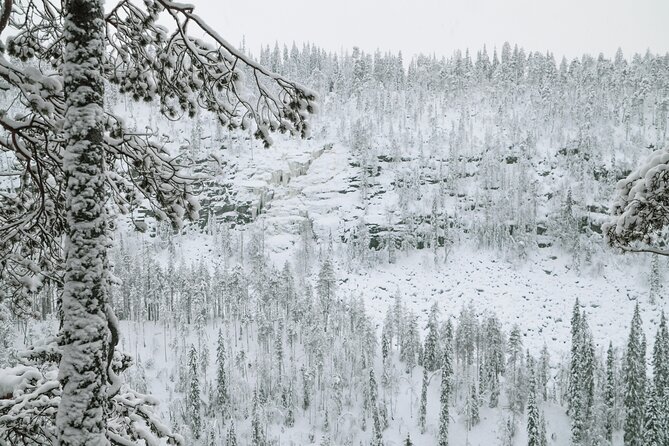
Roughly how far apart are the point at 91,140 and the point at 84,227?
618mm

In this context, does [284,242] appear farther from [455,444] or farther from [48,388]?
[48,388]

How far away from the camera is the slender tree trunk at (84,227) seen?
136 inches

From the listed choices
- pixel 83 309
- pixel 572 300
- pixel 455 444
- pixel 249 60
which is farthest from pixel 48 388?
pixel 572 300

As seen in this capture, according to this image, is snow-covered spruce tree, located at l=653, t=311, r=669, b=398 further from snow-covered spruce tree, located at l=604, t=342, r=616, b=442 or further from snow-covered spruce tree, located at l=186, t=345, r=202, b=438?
snow-covered spruce tree, located at l=186, t=345, r=202, b=438

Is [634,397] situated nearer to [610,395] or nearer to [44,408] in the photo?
[610,395]

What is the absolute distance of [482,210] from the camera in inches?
5300

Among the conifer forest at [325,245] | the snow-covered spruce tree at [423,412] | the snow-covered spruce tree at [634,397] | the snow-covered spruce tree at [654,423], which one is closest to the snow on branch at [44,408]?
the conifer forest at [325,245]

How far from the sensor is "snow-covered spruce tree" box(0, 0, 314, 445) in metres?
3.50

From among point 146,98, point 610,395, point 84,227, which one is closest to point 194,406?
point 610,395

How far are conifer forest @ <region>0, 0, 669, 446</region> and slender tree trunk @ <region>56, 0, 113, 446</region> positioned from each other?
15 millimetres

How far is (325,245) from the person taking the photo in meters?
129

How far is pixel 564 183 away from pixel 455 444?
304 feet

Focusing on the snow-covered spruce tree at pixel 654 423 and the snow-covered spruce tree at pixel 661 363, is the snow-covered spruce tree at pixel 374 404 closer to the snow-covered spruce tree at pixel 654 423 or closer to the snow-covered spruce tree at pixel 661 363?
the snow-covered spruce tree at pixel 654 423

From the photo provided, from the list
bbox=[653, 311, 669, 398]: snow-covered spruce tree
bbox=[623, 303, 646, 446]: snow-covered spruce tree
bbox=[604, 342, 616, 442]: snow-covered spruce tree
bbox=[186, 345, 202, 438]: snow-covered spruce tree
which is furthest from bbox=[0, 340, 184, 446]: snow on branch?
bbox=[604, 342, 616, 442]: snow-covered spruce tree
